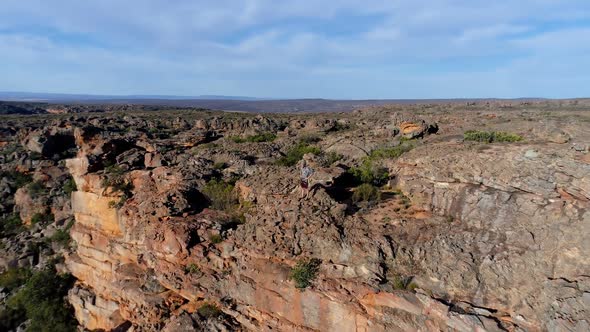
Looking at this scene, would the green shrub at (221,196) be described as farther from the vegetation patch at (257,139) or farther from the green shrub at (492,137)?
the vegetation patch at (257,139)

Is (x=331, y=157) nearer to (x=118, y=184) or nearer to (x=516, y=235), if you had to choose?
(x=118, y=184)

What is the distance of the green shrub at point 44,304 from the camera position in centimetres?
1805

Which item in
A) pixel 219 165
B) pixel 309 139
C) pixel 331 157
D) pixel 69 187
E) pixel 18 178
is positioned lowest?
pixel 18 178

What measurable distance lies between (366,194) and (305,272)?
4870 millimetres

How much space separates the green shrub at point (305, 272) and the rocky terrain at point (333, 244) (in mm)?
44

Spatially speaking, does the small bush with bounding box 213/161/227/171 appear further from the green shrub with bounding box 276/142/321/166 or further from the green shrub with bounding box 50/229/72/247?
the green shrub with bounding box 50/229/72/247

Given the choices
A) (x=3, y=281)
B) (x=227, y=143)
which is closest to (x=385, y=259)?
(x=227, y=143)

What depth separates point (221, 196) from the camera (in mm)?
16984

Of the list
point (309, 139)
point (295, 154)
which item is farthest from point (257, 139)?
point (295, 154)

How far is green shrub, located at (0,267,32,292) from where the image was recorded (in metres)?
22.1

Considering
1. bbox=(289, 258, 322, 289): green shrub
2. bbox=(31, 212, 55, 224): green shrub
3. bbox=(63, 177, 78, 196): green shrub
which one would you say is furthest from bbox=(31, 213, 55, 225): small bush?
bbox=(289, 258, 322, 289): green shrub

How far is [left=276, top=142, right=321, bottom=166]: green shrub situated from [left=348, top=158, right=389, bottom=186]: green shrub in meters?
4.42

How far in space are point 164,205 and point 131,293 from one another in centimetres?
367

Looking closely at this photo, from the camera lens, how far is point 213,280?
13.5 metres
